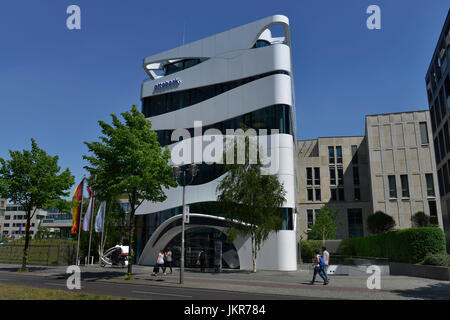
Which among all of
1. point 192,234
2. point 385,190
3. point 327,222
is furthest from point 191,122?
point 385,190

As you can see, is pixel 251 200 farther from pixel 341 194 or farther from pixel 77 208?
pixel 341 194

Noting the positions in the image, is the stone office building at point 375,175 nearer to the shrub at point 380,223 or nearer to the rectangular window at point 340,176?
the rectangular window at point 340,176

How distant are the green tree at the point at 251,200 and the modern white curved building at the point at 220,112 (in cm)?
323

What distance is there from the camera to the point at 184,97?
→ 38.5m

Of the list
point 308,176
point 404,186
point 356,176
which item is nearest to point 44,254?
point 308,176

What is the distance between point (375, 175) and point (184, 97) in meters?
37.1

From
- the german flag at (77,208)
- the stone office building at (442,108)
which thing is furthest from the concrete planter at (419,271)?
the german flag at (77,208)

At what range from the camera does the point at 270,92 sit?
105ft

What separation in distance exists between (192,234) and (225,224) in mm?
3956

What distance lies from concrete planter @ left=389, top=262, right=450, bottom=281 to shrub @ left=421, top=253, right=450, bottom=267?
39 centimetres

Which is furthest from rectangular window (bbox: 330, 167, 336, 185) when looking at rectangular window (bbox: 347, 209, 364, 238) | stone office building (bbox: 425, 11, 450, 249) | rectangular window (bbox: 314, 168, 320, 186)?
stone office building (bbox: 425, 11, 450, 249)

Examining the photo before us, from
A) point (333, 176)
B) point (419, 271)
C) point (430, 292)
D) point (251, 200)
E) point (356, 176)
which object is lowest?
point (430, 292)

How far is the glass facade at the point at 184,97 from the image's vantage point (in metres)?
35.1

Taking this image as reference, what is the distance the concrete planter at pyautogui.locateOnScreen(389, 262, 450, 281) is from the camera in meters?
19.3
